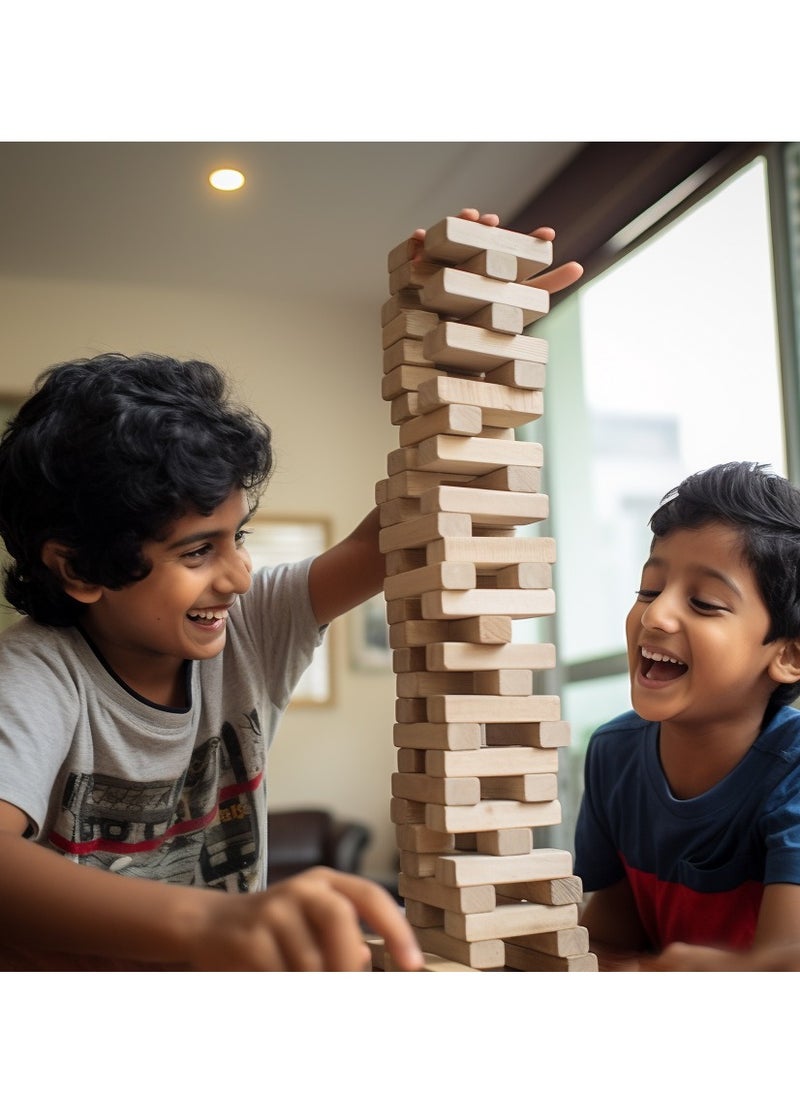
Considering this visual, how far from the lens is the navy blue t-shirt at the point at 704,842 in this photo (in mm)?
775

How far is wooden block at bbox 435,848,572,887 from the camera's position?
2.07 feet

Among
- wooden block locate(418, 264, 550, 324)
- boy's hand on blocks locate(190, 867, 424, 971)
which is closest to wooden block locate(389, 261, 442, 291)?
wooden block locate(418, 264, 550, 324)

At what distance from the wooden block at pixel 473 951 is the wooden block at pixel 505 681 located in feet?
0.51

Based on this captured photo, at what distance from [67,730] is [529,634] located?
9.49 feet

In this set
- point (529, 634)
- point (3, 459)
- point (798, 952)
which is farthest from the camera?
point (529, 634)

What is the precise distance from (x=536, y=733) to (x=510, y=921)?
0.39 ft

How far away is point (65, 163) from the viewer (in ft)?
9.32

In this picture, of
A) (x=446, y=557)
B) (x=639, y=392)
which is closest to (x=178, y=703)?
(x=446, y=557)

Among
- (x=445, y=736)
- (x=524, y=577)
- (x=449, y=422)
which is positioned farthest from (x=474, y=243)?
(x=445, y=736)

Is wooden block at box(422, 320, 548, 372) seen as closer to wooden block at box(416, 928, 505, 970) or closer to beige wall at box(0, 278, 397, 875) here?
wooden block at box(416, 928, 505, 970)

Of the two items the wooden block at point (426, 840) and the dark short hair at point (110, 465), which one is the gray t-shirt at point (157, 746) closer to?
the dark short hair at point (110, 465)

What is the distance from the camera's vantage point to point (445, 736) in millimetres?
647
